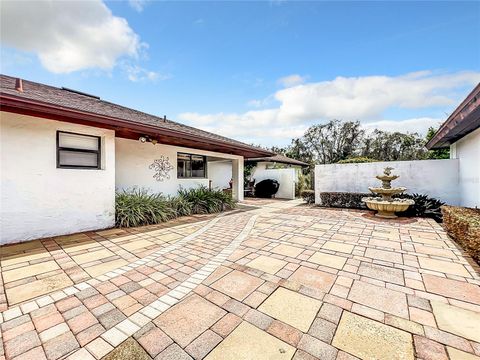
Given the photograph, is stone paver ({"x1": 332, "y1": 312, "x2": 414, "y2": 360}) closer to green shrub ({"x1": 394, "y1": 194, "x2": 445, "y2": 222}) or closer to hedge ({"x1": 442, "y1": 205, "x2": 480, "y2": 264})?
hedge ({"x1": 442, "y1": 205, "x2": 480, "y2": 264})

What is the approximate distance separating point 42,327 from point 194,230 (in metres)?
4.01

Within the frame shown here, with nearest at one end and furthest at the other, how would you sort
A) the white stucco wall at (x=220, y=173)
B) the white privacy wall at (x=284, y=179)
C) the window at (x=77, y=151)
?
the window at (x=77, y=151) → the white privacy wall at (x=284, y=179) → the white stucco wall at (x=220, y=173)

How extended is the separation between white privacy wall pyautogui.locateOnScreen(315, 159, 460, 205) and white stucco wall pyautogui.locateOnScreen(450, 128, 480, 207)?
37cm

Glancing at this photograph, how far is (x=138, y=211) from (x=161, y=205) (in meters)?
0.88

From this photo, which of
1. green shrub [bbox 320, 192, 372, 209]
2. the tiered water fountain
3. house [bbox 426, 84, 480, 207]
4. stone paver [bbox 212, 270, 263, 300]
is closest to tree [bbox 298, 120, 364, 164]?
green shrub [bbox 320, 192, 372, 209]

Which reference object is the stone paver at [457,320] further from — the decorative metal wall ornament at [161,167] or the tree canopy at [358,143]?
the tree canopy at [358,143]

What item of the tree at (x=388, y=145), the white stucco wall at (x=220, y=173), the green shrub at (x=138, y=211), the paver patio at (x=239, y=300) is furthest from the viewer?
the tree at (x=388, y=145)

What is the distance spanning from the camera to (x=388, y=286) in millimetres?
3023

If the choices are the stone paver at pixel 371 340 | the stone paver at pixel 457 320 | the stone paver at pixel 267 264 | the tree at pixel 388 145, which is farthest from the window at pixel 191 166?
the tree at pixel 388 145

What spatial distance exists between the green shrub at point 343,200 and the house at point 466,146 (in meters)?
3.18

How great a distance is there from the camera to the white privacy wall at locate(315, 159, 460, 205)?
875 centimetres

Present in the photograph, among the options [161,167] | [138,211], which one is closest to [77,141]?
[138,211]

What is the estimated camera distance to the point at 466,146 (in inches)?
299

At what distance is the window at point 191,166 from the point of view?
9828mm
